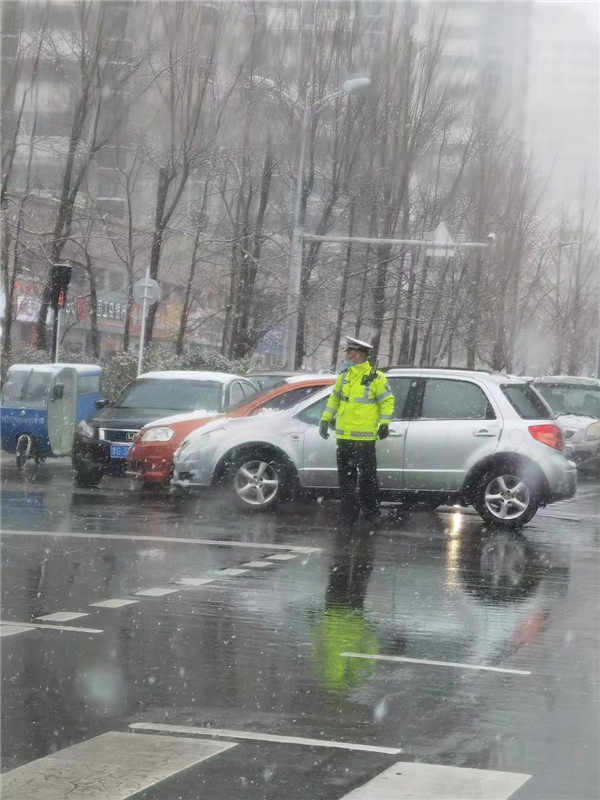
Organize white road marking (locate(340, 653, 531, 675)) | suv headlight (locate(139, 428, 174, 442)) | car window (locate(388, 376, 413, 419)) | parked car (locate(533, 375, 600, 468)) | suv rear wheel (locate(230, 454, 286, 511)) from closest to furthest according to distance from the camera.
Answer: white road marking (locate(340, 653, 531, 675)), car window (locate(388, 376, 413, 419)), suv rear wheel (locate(230, 454, 286, 511)), suv headlight (locate(139, 428, 174, 442)), parked car (locate(533, 375, 600, 468))

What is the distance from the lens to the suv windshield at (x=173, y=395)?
57.2 ft

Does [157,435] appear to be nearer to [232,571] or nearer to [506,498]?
[506,498]

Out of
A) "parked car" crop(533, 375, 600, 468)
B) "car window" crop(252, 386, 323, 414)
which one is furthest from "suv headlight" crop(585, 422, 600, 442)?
"car window" crop(252, 386, 323, 414)

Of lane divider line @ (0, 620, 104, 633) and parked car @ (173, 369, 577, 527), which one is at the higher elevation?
parked car @ (173, 369, 577, 527)

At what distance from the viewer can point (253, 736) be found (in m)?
5.33

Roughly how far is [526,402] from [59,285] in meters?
11.5

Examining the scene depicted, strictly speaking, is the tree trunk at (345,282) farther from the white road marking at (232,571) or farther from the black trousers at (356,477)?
the white road marking at (232,571)

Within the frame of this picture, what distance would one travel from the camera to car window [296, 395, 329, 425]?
1420 centimetres

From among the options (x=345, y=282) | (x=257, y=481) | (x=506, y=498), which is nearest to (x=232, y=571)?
(x=257, y=481)

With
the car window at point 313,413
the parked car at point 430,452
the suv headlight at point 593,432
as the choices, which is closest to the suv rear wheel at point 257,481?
the parked car at point 430,452

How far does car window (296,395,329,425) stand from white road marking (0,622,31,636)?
269 inches

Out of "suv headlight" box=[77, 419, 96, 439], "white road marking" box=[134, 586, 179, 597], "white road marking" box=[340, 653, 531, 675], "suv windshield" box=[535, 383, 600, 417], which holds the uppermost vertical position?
"suv windshield" box=[535, 383, 600, 417]

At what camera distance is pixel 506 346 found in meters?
44.8

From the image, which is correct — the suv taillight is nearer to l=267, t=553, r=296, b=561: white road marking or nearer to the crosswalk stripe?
l=267, t=553, r=296, b=561: white road marking
